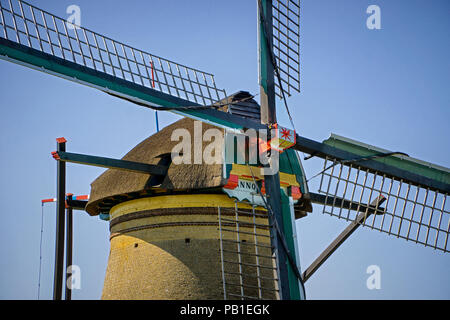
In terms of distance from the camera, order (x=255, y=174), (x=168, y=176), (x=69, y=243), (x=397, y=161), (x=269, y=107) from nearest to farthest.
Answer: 1. (x=269, y=107)
2. (x=397, y=161)
3. (x=255, y=174)
4. (x=168, y=176)
5. (x=69, y=243)

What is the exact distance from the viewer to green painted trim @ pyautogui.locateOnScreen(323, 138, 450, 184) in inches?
447

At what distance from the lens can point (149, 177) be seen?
42.4 ft

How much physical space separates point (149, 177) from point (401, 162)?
4.74 meters

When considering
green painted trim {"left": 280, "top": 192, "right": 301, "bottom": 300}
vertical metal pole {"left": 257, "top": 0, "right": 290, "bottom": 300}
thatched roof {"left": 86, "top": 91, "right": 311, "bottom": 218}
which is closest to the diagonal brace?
thatched roof {"left": 86, "top": 91, "right": 311, "bottom": 218}

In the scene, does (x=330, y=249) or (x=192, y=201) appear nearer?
(x=192, y=201)

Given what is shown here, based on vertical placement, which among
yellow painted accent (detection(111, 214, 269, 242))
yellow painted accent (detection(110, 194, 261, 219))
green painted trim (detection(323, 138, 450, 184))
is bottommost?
yellow painted accent (detection(111, 214, 269, 242))

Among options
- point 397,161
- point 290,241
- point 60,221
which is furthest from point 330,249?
point 60,221

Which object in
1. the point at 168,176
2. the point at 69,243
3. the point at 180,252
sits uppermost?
the point at 168,176

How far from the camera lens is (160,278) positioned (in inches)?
496

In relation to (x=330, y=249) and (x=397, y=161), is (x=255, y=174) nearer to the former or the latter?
(x=397, y=161)

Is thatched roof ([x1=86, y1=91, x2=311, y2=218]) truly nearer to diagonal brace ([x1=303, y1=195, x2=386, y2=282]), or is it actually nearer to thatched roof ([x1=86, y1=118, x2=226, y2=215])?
thatched roof ([x1=86, y1=118, x2=226, y2=215])

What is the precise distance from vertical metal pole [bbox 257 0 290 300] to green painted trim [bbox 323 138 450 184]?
3.94ft

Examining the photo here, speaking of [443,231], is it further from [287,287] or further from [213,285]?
[213,285]

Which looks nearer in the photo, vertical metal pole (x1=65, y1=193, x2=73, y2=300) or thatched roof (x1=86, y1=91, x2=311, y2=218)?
thatched roof (x1=86, y1=91, x2=311, y2=218)
